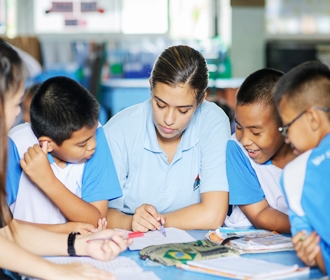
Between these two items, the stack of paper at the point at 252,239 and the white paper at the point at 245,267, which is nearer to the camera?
the white paper at the point at 245,267

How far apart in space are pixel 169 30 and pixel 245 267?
239 inches

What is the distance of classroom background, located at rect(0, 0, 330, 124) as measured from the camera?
6547 millimetres

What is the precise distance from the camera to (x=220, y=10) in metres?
7.31

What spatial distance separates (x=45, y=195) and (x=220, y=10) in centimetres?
595

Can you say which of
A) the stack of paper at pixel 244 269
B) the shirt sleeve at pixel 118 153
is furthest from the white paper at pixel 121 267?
the shirt sleeve at pixel 118 153

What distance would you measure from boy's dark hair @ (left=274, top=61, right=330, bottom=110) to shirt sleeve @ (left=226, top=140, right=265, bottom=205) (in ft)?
1.44

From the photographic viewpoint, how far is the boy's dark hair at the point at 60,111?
171cm

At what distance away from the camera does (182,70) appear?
182 centimetres

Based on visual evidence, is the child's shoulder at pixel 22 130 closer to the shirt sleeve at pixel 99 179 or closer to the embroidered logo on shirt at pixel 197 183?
the shirt sleeve at pixel 99 179

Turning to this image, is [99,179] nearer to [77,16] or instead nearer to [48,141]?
[48,141]

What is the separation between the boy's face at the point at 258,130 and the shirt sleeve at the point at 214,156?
14 centimetres

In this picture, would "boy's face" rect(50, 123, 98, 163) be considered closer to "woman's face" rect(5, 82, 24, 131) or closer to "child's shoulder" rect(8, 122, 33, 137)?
"child's shoulder" rect(8, 122, 33, 137)

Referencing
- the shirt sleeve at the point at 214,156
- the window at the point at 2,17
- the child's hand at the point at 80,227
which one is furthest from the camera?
the window at the point at 2,17

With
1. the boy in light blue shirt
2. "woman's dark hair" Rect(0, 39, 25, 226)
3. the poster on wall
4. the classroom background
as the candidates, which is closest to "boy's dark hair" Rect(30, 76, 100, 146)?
the boy in light blue shirt
